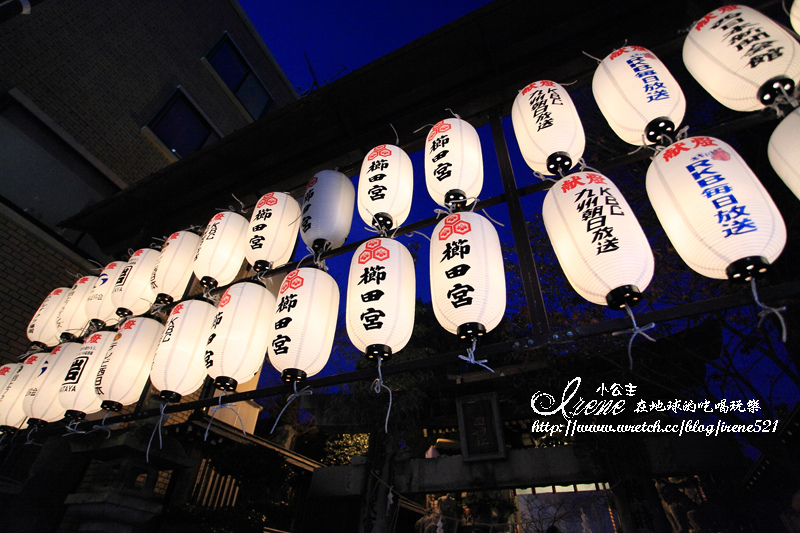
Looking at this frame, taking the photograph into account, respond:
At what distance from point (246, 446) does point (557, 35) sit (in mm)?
9691

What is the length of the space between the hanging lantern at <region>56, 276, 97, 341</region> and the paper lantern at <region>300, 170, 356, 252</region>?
196 inches

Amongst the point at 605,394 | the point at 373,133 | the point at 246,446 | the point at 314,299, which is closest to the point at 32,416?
the point at 246,446

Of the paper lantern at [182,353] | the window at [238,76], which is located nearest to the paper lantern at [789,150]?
the paper lantern at [182,353]

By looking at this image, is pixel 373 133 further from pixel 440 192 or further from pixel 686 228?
pixel 686 228

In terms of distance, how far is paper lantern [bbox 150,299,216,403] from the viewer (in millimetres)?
4414

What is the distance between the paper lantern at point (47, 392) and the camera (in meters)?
5.58

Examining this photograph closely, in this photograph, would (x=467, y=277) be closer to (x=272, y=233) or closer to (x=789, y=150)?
(x=789, y=150)

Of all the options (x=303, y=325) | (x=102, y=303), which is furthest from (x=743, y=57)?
(x=102, y=303)

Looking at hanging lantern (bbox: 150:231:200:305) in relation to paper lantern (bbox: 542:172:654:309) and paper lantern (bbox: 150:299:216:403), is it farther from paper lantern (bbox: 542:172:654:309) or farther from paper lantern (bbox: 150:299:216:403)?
paper lantern (bbox: 542:172:654:309)

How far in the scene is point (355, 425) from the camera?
1105 cm

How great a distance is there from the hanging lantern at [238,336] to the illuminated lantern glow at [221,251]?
1.07 meters

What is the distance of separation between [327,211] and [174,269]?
2858mm

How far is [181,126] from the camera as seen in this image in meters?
12.3

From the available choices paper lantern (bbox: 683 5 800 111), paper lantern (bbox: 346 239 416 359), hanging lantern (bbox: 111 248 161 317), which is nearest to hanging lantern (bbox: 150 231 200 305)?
hanging lantern (bbox: 111 248 161 317)
